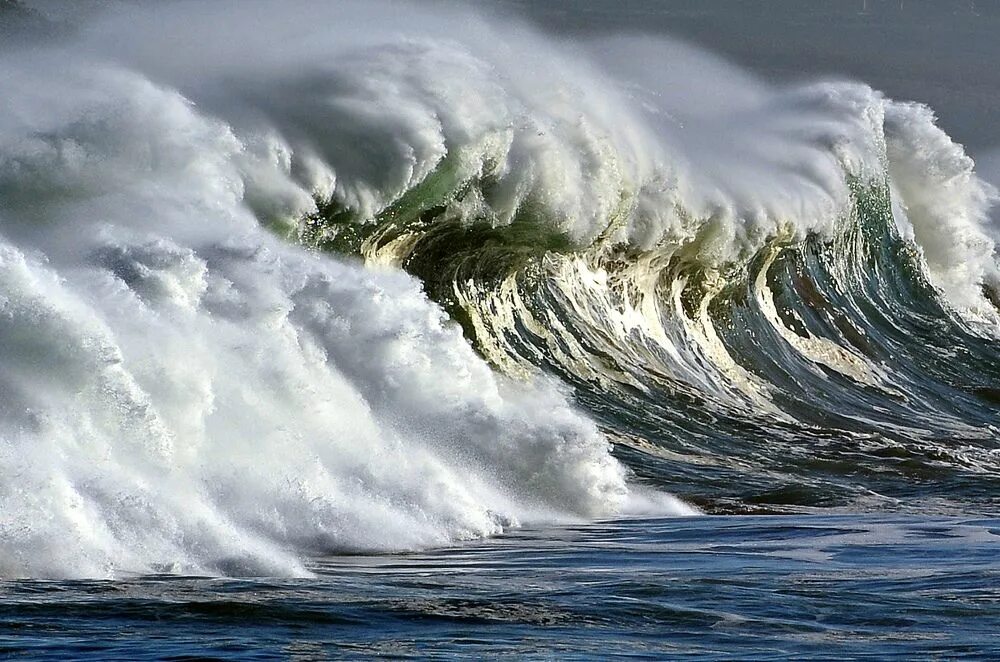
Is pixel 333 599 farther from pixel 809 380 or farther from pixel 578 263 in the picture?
pixel 809 380

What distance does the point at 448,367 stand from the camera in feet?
32.9

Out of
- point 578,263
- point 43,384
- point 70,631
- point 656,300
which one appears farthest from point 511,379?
point 70,631

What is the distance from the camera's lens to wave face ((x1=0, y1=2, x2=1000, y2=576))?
289 inches

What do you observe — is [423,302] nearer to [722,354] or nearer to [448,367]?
[448,367]

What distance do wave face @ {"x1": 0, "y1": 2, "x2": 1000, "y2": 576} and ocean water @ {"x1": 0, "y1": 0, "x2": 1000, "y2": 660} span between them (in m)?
0.03

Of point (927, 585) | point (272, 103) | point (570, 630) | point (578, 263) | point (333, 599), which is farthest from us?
point (578, 263)

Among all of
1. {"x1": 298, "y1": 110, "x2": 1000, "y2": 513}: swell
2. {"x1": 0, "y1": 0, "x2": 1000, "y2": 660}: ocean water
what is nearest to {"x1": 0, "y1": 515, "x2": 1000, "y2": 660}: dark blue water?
{"x1": 0, "y1": 0, "x2": 1000, "y2": 660}: ocean water

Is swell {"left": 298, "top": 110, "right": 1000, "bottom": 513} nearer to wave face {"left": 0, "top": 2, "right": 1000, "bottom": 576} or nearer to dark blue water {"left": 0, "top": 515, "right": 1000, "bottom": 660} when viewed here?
wave face {"left": 0, "top": 2, "right": 1000, "bottom": 576}

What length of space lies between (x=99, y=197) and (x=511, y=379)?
4.24 metres

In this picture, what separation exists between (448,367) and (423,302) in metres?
0.49

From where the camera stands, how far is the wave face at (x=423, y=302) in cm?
733

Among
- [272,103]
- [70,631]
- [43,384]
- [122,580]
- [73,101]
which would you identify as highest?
[272,103]

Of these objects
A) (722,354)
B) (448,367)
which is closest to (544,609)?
(448,367)

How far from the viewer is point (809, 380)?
16938 mm
